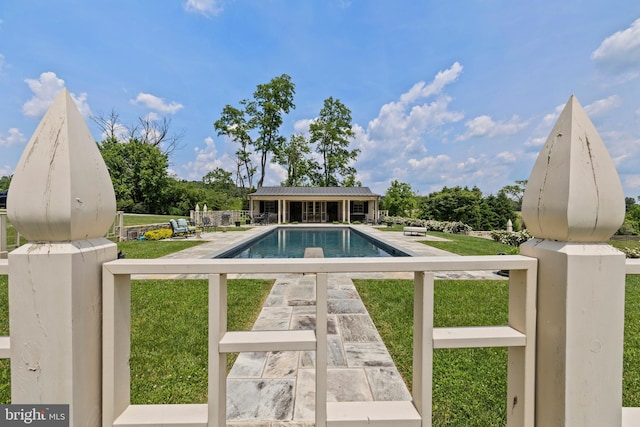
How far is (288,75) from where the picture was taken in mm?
33375

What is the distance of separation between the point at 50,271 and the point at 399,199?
97.6 feet

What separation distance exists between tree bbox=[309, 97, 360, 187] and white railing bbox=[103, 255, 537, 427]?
33.6 m

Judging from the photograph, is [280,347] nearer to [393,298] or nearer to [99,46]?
[393,298]

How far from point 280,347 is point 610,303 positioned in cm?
115

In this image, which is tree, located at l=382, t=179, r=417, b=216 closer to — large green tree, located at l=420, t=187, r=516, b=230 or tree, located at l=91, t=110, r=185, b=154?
large green tree, located at l=420, t=187, r=516, b=230

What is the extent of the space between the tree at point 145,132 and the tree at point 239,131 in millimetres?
4658

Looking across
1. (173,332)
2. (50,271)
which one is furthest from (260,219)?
(50,271)

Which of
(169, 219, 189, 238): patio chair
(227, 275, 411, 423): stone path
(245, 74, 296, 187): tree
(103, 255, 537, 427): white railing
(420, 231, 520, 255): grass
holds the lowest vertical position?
(227, 275, 411, 423): stone path

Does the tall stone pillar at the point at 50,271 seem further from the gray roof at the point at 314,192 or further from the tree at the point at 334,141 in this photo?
the tree at the point at 334,141

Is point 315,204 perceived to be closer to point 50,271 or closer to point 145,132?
point 145,132

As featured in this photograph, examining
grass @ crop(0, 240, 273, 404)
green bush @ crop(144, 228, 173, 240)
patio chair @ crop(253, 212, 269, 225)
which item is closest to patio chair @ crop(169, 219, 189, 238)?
green bush @ crop(144, 228, 173, 240)

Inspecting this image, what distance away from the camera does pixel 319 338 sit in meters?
1.02

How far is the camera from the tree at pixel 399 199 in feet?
95.6

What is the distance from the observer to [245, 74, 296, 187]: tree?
3306cm
